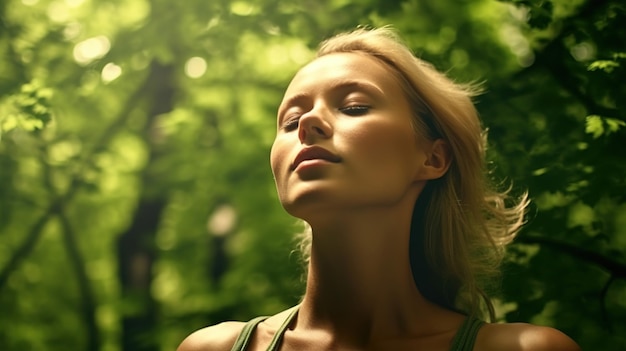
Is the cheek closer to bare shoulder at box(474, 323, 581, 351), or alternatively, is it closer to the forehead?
the forehead

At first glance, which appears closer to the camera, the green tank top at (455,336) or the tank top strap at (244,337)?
the green tank top at (455,336)

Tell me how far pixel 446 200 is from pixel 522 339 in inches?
9.5

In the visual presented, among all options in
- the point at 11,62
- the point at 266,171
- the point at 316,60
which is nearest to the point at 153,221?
the point at 266,171

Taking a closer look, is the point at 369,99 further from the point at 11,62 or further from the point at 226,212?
the point at 11,62

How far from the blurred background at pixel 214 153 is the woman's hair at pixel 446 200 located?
28 cm

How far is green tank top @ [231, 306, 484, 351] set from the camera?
98cm

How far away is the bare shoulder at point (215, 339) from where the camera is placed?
3.70 feet

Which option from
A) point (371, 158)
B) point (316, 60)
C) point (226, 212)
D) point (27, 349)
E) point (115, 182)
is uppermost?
point (316, 60)

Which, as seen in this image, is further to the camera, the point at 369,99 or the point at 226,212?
the point at 226,212

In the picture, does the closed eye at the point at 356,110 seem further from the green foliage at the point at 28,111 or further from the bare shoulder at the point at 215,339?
the green foliage at the point at 28,111

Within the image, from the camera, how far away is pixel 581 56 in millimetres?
1478

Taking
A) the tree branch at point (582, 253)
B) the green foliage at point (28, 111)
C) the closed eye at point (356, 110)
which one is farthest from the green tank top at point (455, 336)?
the green foliage at point (28, 111)

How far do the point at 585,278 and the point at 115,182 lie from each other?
3.19ft

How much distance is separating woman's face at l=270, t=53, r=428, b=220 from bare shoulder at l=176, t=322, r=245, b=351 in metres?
0.23
